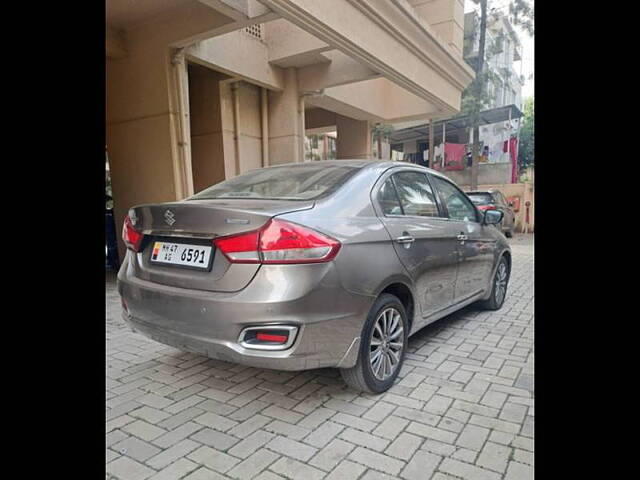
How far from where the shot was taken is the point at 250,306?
2.23 m

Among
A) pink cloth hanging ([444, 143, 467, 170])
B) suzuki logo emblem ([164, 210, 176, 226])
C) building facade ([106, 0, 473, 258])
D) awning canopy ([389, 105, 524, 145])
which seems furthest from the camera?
pink cloth hanging ([444, 143, 467, 170])

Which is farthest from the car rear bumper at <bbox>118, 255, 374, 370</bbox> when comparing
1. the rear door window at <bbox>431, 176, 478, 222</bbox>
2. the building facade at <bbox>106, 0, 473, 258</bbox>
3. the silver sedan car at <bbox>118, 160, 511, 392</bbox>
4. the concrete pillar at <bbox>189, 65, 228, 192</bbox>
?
A: the concrete pillar at <bbox>189, 65, 228, 192</bbox>

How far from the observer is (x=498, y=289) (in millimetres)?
4945

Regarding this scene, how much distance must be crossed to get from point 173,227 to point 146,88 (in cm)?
479

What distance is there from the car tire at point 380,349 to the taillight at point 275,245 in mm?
648

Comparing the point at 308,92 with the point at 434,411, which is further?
the point at 308,92

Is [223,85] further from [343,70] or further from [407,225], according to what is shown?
[407,225]

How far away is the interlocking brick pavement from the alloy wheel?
16 centimetres

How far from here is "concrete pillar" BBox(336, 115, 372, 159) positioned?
13148mm

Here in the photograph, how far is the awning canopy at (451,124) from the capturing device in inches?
942

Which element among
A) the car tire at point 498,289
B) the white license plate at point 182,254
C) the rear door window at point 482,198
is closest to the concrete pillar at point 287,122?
the car tire at point 498,289

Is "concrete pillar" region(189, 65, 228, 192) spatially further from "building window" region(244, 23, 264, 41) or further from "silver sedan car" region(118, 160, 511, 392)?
"silver sedan car" region(118, 160, 511, 392)

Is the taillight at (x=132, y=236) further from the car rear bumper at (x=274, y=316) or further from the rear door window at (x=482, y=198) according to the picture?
the rear door window at (x=482, y=198)
